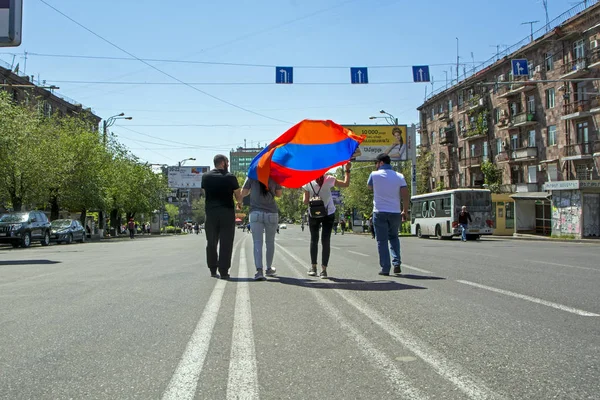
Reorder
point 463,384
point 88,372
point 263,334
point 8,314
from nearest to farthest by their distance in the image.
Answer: point 463,384 → point 88,372 → point 263,334 → point 8,314

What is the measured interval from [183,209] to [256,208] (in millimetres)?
172286

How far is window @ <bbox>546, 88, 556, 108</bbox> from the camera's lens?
43406 mm

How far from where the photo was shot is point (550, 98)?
144ft

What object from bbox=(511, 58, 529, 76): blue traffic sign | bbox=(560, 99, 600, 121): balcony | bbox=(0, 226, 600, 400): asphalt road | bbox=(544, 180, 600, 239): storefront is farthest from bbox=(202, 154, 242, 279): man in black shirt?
bbox=(560, 99, 600, 121): balcony

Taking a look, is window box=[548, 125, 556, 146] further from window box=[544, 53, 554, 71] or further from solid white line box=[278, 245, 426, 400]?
solid white line box=[278, 245, 426, 400]

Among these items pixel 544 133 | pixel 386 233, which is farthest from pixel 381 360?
pixel 544 133

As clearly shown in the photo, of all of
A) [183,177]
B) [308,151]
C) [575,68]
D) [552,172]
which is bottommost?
[308,151]

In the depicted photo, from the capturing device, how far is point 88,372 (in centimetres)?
359

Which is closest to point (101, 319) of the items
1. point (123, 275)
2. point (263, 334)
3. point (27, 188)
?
point (263, 334)

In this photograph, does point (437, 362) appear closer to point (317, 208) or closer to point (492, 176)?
point (317, 208)

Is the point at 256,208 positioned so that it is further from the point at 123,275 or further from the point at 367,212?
the point at 367,212

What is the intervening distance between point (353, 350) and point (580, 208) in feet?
111

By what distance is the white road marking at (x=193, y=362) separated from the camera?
3.17 metres

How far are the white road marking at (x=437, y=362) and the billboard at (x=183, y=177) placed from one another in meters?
74.2
